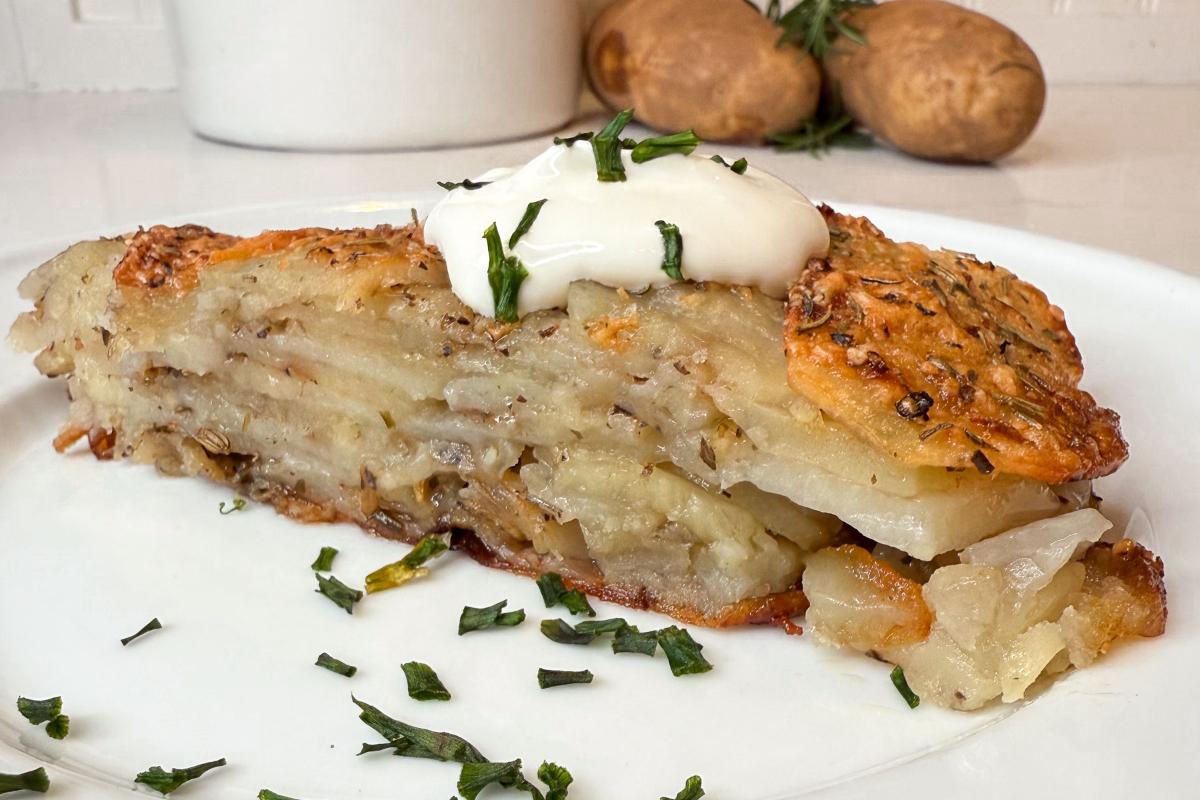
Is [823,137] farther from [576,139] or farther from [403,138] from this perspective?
[576,139]

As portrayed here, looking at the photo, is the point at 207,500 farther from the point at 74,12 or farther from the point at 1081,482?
the point at 74,12

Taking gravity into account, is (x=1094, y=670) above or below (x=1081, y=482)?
below

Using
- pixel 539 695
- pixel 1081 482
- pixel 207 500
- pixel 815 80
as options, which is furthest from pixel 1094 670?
pixel 815 80

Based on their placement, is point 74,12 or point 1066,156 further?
point 74,12

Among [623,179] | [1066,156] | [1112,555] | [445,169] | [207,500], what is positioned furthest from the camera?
[1066,156]

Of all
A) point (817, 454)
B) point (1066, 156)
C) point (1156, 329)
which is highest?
point (817, 454)

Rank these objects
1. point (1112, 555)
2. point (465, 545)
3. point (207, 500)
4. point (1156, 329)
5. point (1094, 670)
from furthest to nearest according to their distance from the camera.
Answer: point (1156, 329)
point (207, 500)
point (465, 545)
point (1112, 555)
point (1094, 670)

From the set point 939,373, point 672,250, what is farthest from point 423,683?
point 939,373

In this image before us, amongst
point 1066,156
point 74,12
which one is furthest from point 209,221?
point 1066,156
